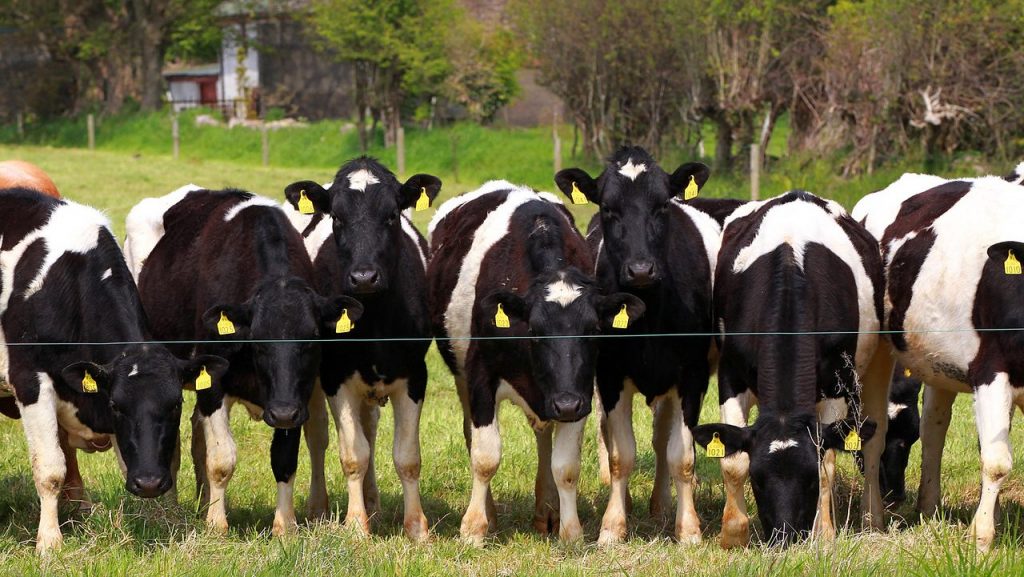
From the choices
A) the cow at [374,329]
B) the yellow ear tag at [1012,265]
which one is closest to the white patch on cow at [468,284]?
the cow at [374,329]

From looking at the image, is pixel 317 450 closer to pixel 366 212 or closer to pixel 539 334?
pixel 366 212

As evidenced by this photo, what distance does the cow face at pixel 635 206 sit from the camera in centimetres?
784

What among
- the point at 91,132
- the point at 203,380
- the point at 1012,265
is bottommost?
the point at 91,132

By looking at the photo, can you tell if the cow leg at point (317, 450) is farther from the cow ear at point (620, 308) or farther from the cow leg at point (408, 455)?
the cow ear at point (620, 308)

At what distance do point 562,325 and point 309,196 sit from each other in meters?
1.96

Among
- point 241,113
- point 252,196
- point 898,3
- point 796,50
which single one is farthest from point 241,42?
point 252,196

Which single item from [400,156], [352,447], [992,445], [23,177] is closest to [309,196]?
[352,447]

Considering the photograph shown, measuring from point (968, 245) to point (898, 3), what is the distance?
16.6 metres

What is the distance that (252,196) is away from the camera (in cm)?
907

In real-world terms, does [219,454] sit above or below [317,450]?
above

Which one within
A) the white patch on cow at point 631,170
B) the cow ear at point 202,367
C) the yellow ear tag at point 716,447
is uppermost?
the white patch on cow at point 631,170

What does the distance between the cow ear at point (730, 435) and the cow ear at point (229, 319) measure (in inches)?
105

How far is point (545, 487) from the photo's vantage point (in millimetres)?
8766

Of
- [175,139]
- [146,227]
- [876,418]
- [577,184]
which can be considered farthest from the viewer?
[175,139]
